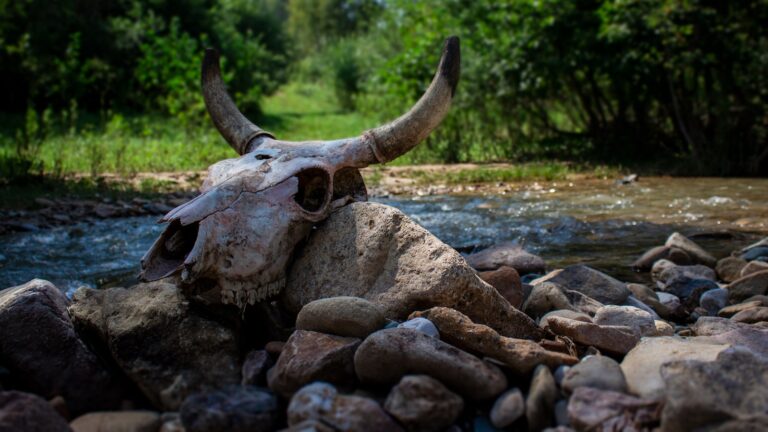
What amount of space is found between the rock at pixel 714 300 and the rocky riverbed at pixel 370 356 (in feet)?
1.69

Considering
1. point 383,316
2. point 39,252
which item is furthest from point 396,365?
point 39,252

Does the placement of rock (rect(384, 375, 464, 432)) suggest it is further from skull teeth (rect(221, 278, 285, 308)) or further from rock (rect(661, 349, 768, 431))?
skull teeth (rect(221, 278, 285, 308))

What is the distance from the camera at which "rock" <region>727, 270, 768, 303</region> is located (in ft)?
13.4

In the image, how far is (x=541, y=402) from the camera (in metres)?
2.13

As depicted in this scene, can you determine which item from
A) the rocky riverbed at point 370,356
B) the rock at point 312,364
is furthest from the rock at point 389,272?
the rock at point 312,364

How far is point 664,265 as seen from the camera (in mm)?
4695

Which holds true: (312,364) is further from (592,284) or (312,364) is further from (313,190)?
(592,284)

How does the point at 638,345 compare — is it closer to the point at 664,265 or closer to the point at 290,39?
the point at 664,265

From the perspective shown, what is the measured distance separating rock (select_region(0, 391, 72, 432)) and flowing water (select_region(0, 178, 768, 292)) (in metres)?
2.03

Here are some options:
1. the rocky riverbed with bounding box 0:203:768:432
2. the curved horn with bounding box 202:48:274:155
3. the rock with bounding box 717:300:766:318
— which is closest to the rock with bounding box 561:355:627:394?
the rocky riverbed with bounding box 0:203:768:432

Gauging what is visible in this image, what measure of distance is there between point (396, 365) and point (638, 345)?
854 millimetres

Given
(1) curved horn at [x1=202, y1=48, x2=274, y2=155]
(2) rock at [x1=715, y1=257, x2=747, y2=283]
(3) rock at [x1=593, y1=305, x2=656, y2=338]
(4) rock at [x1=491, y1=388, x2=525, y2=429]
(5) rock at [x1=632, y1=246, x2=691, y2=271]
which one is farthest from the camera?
(5) rock at [x1=632, y1=246, x2=691, y2=271]

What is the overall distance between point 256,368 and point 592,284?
2.00 meters

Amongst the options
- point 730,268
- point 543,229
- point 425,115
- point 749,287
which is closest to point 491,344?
point 425,115
